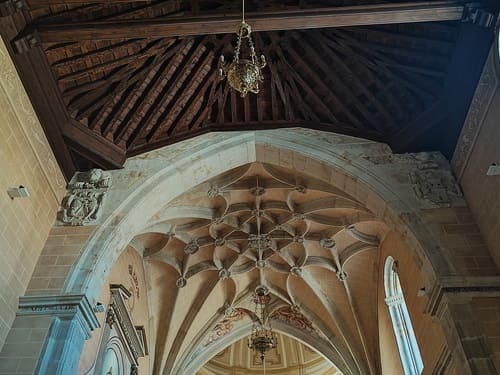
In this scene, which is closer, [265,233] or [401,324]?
[401,324]

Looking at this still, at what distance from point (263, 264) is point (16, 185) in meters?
6.14

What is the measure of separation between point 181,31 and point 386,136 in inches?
141

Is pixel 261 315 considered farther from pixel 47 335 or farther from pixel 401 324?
pixel 47 335

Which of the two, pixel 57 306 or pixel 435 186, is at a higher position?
pixel 435 186

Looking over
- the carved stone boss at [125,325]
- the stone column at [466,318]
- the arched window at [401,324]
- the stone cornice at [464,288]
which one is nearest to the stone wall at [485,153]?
the stone cornice at [464,288]

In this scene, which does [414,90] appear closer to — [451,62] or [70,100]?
[451,62]

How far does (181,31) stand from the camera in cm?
598

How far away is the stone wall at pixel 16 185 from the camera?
5.41 metres

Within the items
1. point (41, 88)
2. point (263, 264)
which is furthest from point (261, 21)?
point (263, 264)

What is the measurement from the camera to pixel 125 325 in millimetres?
8547

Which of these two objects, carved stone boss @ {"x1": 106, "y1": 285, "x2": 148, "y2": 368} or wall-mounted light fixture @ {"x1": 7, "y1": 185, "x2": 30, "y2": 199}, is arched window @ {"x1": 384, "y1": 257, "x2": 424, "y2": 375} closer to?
carved stone boss @ {"x1": 106, "y1": 285, "x2": 148, "y2": 368}

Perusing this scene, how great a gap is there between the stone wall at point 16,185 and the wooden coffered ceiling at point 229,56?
0.84 ft

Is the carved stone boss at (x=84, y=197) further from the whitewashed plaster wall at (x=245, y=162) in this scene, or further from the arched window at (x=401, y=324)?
the arched window at (x=401, y=324)

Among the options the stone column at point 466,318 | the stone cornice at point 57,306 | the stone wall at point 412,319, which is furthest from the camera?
the stone wall at point 412,319
